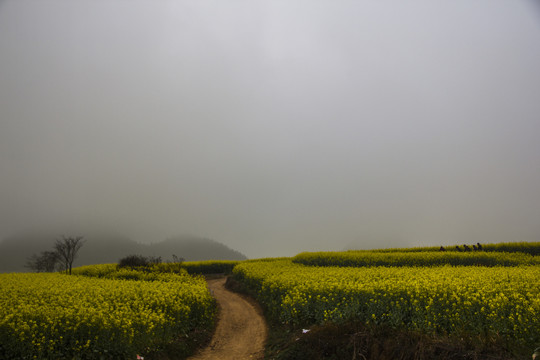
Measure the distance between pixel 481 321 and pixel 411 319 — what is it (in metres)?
2.15

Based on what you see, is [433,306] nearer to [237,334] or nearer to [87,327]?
[237,334]

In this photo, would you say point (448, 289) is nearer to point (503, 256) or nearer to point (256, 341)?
point (256, 341)

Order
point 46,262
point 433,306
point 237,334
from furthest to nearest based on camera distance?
point 46,262, point 237,334, point 433,306

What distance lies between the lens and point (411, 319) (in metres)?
10.2

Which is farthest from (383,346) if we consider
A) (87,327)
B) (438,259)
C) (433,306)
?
(438,259)

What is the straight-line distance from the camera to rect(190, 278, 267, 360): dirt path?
36.4ft

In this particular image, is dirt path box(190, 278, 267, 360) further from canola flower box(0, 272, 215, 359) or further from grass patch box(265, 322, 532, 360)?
grass patch box(265, 322, 532, 360)

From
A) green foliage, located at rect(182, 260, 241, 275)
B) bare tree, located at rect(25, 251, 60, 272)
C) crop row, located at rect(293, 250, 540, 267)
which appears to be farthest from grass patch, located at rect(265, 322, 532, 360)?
bare tree, located at rect(25, 251, 60, 272)

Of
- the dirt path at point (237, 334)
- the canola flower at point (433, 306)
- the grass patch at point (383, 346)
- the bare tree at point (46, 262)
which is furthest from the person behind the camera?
the bare tree at point (46, 262)

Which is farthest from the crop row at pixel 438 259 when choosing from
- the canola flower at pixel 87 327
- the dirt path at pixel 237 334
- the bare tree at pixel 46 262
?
the bare tree at pixel 46 262

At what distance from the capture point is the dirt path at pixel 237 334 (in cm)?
1111

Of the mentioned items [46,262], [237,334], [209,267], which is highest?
[46,262]

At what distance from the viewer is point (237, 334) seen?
1382cm

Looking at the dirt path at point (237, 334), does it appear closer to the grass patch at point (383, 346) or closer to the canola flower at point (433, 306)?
the canola flower at point (433, 306)
